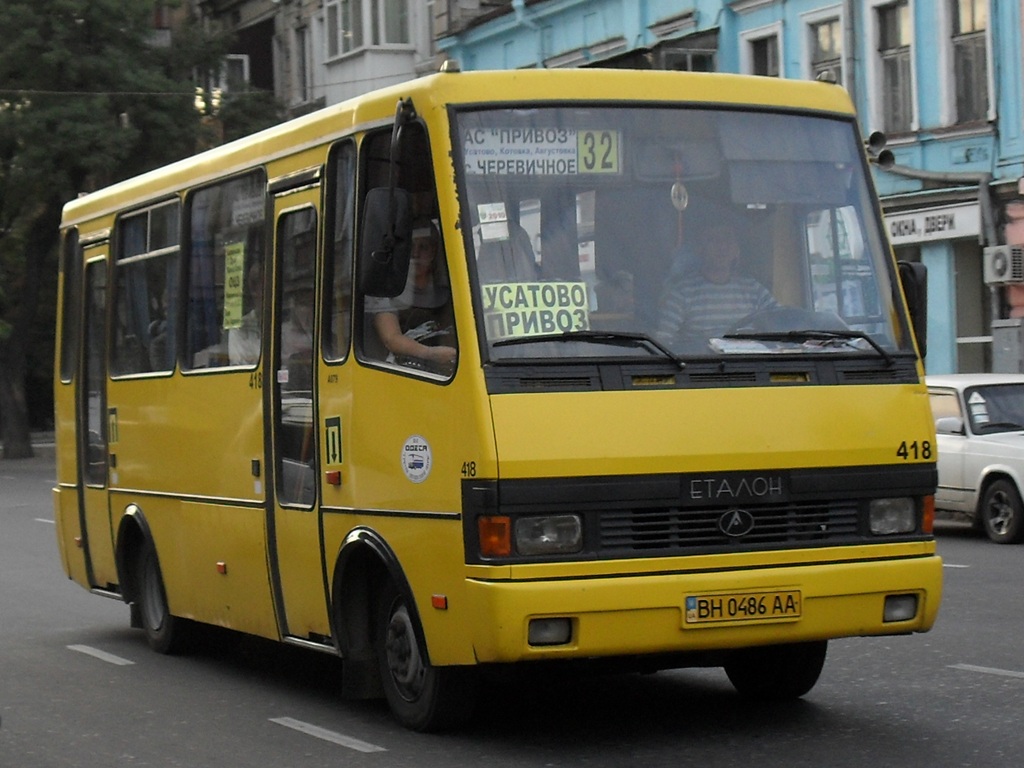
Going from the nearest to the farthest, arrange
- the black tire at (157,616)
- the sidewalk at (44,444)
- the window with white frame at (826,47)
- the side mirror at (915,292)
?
the side mirror at (915,292) < the black tire at (157,616) < the window with white frame at (826,47) < the sidewalk at (44,444)

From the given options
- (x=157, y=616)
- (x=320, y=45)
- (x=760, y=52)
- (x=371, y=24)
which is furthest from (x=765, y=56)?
(x=157, y=616)

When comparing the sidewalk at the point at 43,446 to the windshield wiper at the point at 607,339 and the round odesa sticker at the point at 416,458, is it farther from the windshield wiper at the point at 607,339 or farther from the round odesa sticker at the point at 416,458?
the windshield wiper at the point at 607,339

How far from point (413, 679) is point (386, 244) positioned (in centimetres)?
184

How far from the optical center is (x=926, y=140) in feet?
96.8

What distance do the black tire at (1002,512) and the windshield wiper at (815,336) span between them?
11.0 meters

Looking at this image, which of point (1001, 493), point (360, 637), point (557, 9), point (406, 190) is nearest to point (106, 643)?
point (360, 637)

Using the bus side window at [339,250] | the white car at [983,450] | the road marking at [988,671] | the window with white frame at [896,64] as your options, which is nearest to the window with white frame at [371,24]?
the window with white frame at [896,64]

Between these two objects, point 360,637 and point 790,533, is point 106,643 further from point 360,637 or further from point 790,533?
point 790,533

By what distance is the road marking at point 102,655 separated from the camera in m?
12.1

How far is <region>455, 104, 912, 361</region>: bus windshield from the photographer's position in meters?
8.28

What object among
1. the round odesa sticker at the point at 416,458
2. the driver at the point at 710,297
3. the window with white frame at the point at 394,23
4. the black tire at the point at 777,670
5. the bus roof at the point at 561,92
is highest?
the window with white frame at the point at 394,23

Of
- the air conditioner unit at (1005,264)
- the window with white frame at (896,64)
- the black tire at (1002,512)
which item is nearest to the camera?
the black tire at (1002,512)

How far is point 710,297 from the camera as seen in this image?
27.8 feet

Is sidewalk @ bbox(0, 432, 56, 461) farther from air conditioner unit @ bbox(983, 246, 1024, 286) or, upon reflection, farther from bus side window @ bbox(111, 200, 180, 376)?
bus side window @ bbox(111, 200, 180, 376)
